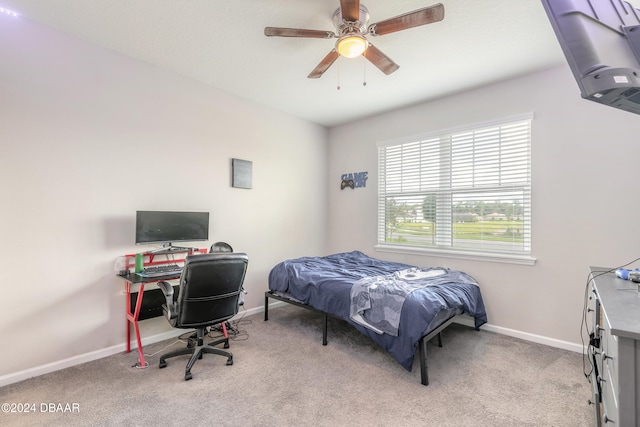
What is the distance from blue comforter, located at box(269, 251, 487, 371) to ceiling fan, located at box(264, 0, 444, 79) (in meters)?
1.95

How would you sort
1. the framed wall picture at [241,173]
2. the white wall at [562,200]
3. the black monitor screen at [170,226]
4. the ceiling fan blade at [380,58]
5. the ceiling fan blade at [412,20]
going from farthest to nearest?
the framed wall picture at [241,173] → the black monitor screen at [170,226] → the white wall at [562,200] → the ceiling fan blade at [380,58] → the ceiling fan blade at [412,20]

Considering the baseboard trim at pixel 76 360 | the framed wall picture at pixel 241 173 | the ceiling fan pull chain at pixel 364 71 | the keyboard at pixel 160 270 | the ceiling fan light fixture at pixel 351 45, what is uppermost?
the ceiling fan pull chain at pixel 364 71

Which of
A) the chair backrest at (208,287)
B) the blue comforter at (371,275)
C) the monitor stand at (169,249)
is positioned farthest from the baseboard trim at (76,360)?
the blue comforter at (371,275)

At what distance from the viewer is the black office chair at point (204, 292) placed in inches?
83.7

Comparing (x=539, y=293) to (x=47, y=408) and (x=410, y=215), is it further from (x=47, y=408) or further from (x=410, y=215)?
(x=47, y=408)

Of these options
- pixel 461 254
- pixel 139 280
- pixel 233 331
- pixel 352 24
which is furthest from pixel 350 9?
pixel 233 331

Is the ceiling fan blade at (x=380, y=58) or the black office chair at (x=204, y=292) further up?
the ceiling fan blade at (x=380, y=58)

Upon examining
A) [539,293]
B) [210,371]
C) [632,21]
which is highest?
[632,21]

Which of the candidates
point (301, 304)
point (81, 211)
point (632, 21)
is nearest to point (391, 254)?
point (301, 304)

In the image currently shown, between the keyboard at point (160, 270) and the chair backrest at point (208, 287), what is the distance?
1.57ft

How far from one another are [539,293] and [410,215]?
162 cm

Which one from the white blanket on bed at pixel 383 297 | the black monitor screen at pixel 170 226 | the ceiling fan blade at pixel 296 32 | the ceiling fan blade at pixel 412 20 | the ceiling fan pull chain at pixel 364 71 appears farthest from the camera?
the ceiling fan pull chain at pixel 364 71

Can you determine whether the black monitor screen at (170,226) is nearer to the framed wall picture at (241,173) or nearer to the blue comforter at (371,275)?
the framed wall picture at (241,173)

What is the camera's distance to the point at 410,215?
3.88 meters
